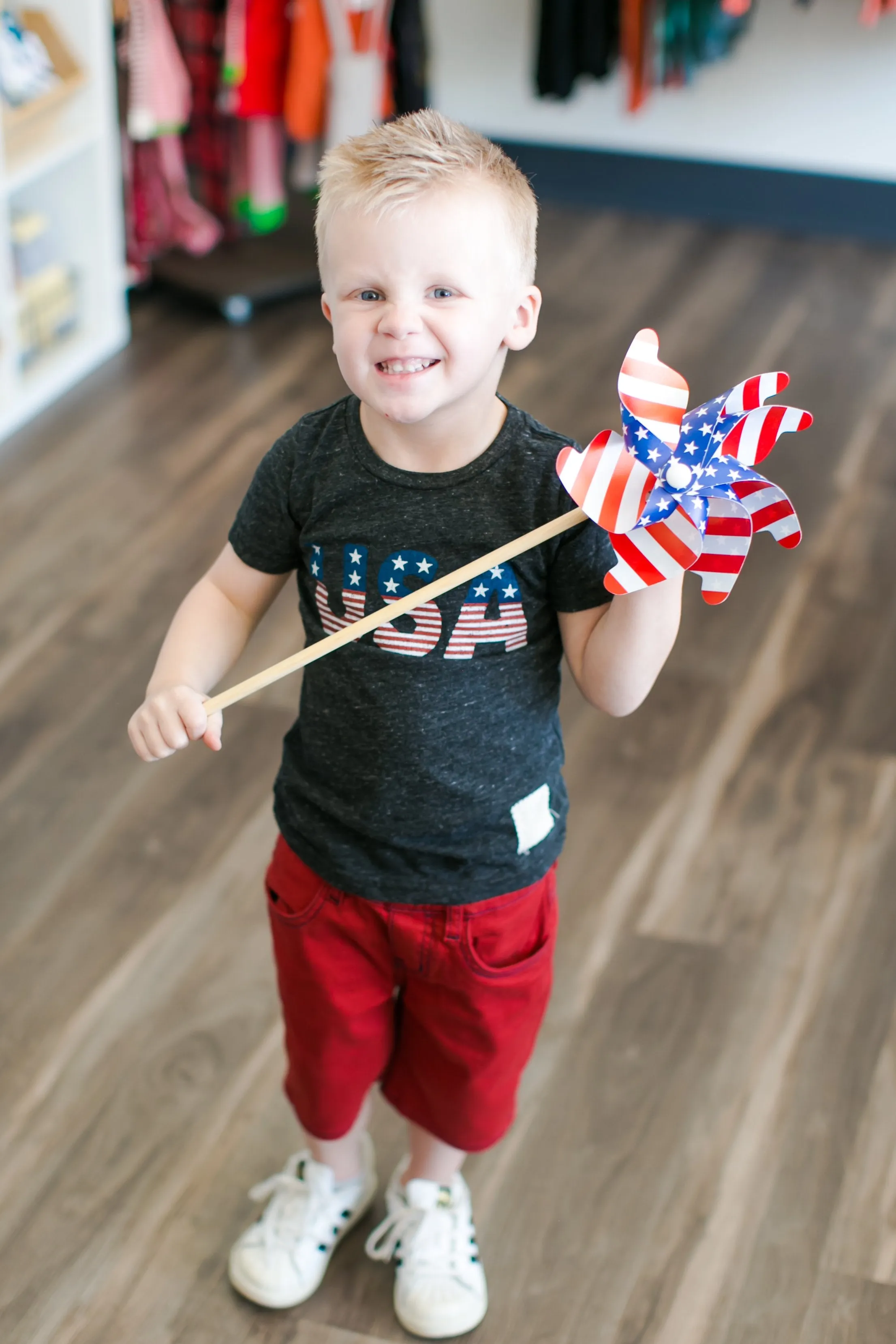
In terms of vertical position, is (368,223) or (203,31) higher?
(368,223)

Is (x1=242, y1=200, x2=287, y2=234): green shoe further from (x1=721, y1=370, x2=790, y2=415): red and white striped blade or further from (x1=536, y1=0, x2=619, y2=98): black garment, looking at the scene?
(x1=721, y1=370, x2=790, y2=415): red and white striped blade

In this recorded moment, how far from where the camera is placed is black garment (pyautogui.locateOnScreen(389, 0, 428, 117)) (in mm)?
3004

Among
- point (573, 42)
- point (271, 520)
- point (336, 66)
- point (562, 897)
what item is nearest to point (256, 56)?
point (336, 66)

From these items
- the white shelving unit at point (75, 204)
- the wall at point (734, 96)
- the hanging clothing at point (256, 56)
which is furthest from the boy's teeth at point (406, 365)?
the wall at point (734, 96)

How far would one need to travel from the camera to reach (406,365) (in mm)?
852

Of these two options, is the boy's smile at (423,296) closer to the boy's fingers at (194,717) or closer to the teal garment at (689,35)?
the boy's fingers at (194,717)

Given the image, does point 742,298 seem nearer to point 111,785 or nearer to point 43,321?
point 43,321

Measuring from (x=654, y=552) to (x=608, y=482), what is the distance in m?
0.05

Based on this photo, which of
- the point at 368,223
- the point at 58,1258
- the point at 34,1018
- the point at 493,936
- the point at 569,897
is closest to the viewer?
the point at 368,223

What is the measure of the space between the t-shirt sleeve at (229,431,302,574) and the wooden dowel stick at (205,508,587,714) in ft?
0.26

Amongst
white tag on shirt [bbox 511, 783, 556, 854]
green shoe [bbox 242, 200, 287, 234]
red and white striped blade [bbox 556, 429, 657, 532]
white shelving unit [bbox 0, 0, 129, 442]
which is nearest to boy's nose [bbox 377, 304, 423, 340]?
red and white striped blade [bbox 556, 429, 657, 532]

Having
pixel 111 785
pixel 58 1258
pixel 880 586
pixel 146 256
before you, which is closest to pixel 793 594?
pixel 880 586

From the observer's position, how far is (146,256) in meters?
3.16

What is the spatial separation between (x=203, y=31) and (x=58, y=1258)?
2.48 m
